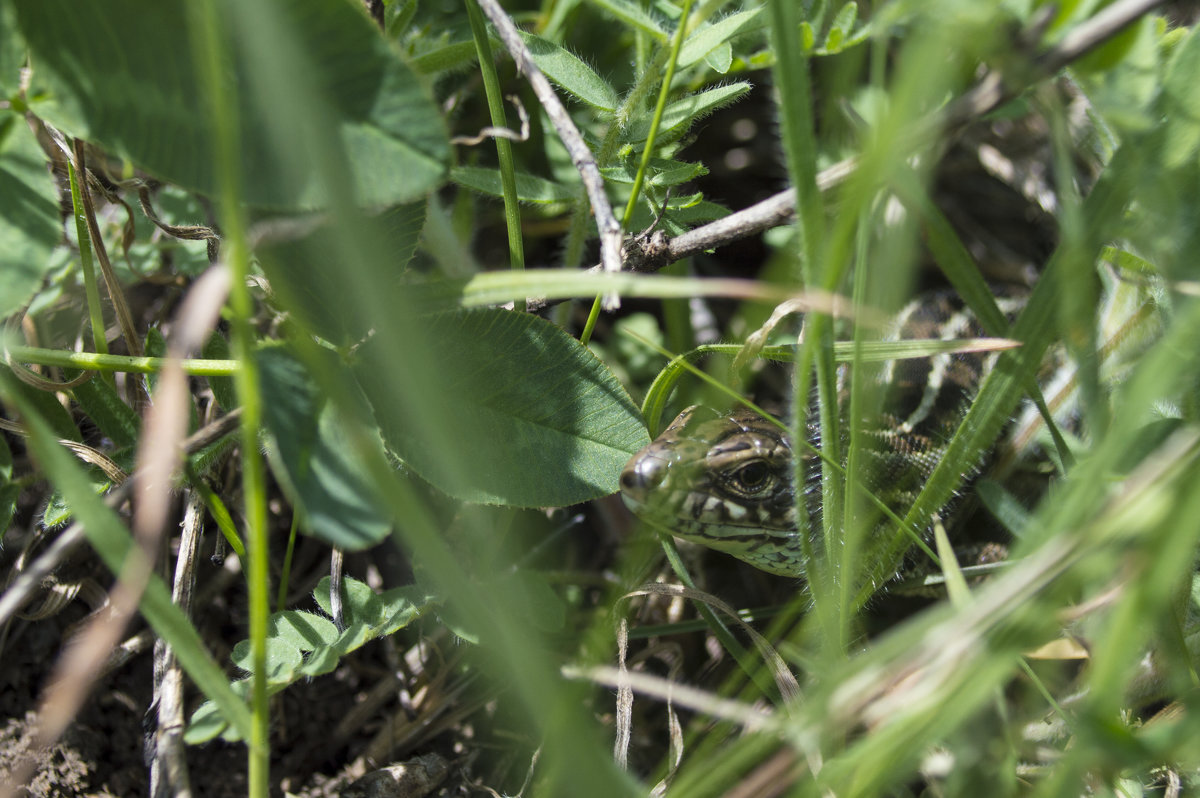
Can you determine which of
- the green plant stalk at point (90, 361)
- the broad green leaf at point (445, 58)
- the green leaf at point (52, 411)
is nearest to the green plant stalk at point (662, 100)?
the broad green leaf at point (445, 58)

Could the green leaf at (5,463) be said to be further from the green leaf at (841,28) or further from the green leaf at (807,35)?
the green leaf at (841,28)

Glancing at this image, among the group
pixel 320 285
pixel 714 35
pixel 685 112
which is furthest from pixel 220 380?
pixel 714 35

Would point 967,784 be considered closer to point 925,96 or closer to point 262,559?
point 925,96

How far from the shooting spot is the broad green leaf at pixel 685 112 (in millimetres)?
1995

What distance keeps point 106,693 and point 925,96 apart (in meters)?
2.33

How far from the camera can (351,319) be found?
1.69m

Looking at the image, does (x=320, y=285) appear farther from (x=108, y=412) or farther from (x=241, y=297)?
(x=108, y=412)

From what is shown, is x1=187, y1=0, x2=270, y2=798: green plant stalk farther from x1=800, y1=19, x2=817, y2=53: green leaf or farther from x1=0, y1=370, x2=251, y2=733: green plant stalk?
Result: x1=800, y1=19, x2=817, y2=53: green leaf

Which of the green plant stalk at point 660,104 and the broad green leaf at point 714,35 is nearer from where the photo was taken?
the green plant stalk at point 660,104

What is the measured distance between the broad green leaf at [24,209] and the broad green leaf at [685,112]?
123 cm

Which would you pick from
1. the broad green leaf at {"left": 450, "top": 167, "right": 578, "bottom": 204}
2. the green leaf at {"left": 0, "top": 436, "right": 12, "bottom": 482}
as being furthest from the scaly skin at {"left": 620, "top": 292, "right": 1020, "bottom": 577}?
the green leaf at {"left": 0, "top": 436, "right": 12, "bottom": 482}

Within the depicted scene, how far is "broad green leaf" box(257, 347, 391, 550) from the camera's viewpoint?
50.5 inches

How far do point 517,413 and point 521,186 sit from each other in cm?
75

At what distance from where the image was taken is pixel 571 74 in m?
2.04
